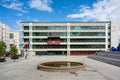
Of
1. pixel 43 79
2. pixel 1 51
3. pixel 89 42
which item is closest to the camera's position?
pixel 43 79

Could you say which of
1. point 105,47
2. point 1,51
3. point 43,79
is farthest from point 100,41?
point 43,79

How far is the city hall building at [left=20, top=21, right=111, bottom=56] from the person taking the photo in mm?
73750

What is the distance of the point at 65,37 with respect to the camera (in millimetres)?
74312

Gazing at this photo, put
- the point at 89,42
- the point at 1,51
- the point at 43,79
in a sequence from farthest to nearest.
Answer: the point at 89,42, the point at 1,51, the point at 43,79

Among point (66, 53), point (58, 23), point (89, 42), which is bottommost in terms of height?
point (66, 53)

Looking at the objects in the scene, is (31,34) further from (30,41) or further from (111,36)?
(111,36)

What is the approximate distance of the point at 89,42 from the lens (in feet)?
242

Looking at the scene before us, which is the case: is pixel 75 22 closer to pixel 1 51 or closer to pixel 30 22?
pixel 30 22

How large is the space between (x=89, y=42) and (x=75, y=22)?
38.8 ft

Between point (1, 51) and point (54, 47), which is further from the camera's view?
point (54, 47)

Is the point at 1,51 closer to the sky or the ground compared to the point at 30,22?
closer to the ground

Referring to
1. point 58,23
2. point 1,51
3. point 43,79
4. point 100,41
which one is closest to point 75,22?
point 58,23

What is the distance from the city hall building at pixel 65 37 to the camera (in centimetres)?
7375

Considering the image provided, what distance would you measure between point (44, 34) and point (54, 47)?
798cm
